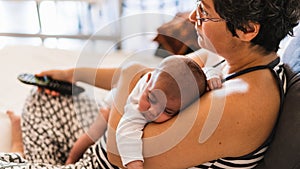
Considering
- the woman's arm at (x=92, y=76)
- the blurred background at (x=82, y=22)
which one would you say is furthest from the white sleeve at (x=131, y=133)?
the blurred background at (x=82, y=22)

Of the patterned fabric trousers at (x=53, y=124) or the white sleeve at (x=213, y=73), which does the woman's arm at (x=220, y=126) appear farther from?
the patterned fabric trousers at (x=53, y=124)

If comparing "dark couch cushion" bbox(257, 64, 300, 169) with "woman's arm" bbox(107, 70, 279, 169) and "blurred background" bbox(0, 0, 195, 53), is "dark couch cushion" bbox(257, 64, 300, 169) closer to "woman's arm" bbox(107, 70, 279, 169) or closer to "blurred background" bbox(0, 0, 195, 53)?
"woman's arm" bbox(107, 70, 279, 169)

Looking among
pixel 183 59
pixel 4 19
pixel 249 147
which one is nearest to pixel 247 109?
pixel 249 147

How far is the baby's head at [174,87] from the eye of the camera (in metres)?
0.99

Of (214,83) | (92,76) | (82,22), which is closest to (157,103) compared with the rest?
(214,83)

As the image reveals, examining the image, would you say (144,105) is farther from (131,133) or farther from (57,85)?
(57,85)

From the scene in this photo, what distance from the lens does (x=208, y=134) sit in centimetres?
92

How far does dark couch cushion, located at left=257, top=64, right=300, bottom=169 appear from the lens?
911mm

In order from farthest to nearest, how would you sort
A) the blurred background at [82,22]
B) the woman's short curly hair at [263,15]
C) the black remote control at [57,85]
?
the blurred background at [82,22]
the black remote control at [57,85]
the woman's short curly hair at [263,15]

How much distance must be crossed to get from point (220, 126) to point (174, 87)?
16cm

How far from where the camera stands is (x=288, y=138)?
0.92 metres

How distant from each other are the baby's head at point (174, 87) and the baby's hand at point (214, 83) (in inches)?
0.6

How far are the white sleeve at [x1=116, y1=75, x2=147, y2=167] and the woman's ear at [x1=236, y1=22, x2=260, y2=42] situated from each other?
327 millimetres

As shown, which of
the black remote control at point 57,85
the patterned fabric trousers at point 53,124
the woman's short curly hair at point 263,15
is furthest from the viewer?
the black remote control at point 57,85
